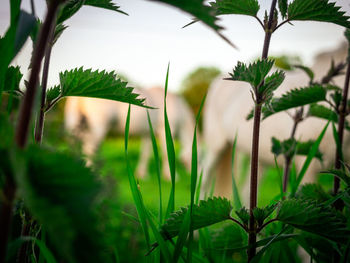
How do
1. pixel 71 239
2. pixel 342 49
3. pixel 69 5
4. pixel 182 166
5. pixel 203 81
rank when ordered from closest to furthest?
pixel 71 239
pixel 69 5
pixel 342 49
pixel 182 166
pixel 203 81

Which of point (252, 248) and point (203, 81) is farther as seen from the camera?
point (203, 81)

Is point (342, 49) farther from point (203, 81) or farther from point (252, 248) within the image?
point (203, 81)

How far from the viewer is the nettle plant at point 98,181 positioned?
14 centimetres

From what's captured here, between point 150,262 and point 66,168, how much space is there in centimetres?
23

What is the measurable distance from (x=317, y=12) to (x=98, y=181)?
287mm

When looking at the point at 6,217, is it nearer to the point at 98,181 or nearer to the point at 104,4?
the point at 98,181

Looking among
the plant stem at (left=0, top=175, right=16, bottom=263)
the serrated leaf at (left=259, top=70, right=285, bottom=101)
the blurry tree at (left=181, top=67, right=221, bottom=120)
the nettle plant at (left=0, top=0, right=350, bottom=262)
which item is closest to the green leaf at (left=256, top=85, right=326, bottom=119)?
the nettle plant at (left=0, top=0, right=350, bottom=262)

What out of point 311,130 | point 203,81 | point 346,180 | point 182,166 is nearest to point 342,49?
point 311,130

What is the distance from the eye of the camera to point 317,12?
309mm

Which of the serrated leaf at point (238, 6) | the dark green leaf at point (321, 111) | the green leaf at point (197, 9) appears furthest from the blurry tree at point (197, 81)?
the green leaf at point (197, 9)

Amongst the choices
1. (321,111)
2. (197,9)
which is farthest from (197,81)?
(197,9)

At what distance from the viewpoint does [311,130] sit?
131 centimetres

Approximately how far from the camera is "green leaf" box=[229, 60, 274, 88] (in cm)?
27

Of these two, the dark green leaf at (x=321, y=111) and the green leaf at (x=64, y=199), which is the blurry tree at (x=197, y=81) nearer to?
the dark green leaf at (x=321, y=111)
